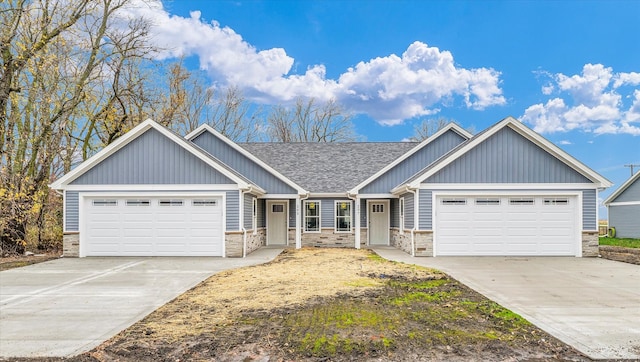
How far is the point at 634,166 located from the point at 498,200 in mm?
27032

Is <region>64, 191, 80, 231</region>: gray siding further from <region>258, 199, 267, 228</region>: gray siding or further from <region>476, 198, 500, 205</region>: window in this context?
<region>476, 198, 500, 205</region>: window

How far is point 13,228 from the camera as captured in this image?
1661 centimetres

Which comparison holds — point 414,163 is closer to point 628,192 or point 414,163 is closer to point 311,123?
point 628,192

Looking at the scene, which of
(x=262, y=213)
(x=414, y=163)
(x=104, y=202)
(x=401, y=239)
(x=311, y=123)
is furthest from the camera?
(x=311, y=123)

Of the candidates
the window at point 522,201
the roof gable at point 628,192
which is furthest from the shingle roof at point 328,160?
the roof gable at point 628,192

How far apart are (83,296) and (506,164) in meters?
13.5

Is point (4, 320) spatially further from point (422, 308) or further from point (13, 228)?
point (13, 228)

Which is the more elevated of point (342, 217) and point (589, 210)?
point (589, 210)

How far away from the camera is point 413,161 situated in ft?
64.7

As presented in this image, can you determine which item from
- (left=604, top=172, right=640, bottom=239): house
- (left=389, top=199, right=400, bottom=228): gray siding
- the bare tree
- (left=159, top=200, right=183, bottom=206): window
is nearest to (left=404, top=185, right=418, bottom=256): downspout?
(left=389, top=199, right=400, bottom=228): gray siding

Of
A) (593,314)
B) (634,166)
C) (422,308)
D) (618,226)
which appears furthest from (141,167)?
(634,166)

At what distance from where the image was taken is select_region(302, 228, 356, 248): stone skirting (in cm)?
1995

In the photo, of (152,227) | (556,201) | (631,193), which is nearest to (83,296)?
(152,227)

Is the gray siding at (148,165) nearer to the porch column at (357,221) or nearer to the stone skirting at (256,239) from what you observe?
the stone skirting at (256,239)
